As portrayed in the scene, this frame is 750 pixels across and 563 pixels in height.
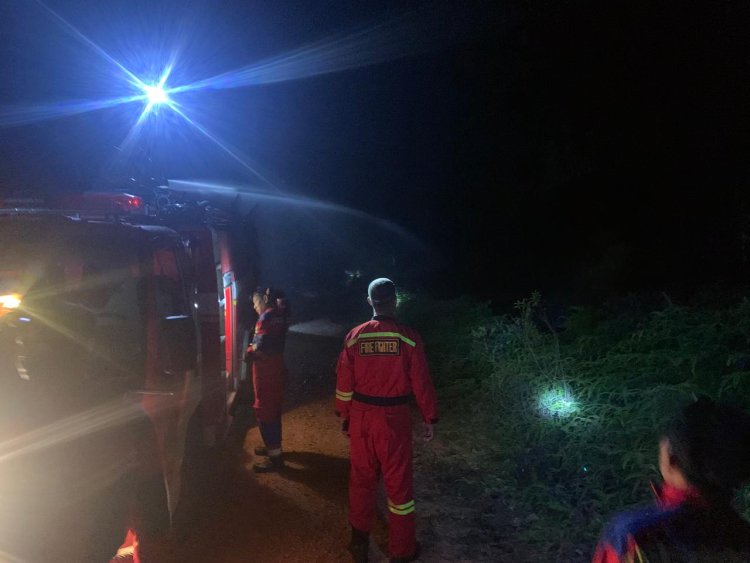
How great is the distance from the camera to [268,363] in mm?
5828

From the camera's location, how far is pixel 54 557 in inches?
96.0

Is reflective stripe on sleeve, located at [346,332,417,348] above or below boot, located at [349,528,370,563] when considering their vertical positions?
above

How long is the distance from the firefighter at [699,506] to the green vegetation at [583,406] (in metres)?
2.59

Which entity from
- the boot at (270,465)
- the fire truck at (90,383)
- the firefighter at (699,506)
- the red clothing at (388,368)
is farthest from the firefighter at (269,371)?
the firefighter at (699,506)

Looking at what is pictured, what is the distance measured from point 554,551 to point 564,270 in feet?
39.0

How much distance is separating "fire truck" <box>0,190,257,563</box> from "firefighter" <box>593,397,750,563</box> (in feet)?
7.63

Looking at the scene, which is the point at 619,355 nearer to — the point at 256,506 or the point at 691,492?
the point at 256,506

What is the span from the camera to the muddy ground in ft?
13.5

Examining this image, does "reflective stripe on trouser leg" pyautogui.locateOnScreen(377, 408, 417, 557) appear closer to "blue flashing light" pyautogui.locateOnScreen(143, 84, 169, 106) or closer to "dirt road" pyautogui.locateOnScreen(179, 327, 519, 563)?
"dirt road" pyautogui.locateOnScreen(179, 327, 519, 563)

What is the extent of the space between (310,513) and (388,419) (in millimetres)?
1518

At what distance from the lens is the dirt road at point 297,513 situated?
4.14 metres

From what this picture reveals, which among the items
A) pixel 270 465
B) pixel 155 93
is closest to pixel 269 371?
pixel 270 465

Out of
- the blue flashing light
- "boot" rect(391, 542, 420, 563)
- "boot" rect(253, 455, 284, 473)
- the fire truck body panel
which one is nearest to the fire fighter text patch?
the fire truck body panel

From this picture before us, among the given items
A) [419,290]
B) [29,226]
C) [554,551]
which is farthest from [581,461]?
[419,290]
